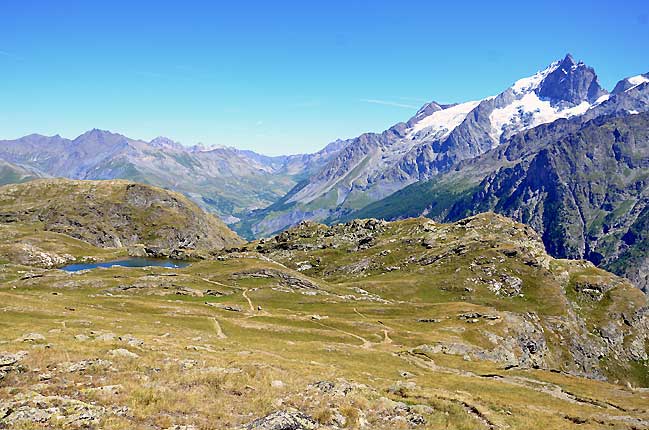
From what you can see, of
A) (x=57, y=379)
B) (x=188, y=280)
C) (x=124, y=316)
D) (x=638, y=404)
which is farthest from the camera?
(x=188, y=280)

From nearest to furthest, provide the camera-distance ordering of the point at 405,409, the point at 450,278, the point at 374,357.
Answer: the point at 405,409 < the point at 374,357 < the point at 450,278

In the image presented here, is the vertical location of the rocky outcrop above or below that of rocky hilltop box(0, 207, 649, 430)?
above

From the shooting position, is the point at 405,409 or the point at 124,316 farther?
the point at 124,316

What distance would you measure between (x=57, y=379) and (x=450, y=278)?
7005 inches

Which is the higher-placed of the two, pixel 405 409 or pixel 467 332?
pixel 405 409

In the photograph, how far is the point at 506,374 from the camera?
241ft

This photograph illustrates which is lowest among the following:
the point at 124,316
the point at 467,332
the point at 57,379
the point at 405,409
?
the point at 467,332

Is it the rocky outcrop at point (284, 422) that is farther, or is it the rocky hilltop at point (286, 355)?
the rocky hilltop at point (286, 355)

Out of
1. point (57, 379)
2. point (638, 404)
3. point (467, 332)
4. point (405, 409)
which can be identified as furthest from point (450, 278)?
point (57, 379)

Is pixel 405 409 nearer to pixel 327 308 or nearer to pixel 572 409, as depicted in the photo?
pixel 572 409

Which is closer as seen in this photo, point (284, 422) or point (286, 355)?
point (284, 422)

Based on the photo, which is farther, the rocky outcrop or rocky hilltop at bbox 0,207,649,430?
rocky hilltop at bbox 0,207,649,430

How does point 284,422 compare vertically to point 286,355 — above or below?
above

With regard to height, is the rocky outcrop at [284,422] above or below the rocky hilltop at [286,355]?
above
